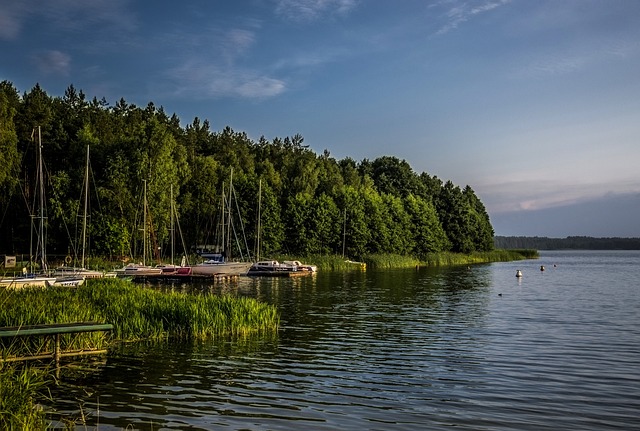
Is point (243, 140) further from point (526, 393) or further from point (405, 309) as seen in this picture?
point (526, 393)

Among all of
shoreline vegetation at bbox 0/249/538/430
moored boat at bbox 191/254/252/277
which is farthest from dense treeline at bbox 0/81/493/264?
shoreline vegetation at bbox 0/249/538/430

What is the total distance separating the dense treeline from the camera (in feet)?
232

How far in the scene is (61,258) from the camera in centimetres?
6719

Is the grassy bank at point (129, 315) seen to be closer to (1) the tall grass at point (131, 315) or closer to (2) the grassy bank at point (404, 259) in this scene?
(1) the tall grass at point (131, 315)

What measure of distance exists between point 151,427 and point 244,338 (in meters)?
12.0

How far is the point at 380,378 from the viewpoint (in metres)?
18.5

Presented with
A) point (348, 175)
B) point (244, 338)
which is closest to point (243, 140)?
point (348, 175)

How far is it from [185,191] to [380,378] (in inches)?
2987

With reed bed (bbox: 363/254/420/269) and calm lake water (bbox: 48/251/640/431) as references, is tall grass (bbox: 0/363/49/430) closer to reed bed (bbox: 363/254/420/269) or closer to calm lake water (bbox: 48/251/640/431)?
calm lake water (bbox: 48/251/640/431)

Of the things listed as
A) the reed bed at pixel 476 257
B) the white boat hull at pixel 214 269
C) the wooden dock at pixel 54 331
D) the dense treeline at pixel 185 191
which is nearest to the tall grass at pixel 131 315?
the wooden dock at pixel 54 331

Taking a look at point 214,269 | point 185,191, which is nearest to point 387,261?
point 185,191

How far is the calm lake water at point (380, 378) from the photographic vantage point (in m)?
14.0

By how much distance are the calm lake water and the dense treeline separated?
3259cm

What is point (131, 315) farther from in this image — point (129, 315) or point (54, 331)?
point (54, 331)
